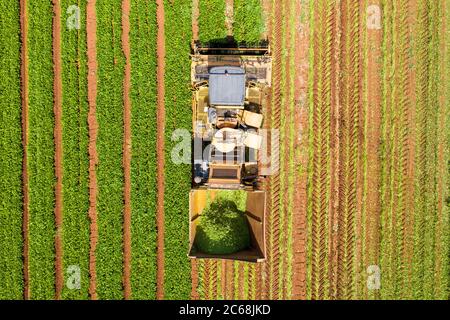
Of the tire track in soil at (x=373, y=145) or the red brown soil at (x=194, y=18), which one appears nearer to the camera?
the tire track in soil at (x=373, y=145)

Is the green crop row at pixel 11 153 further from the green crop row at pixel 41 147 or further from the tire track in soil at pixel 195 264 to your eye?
the tire track in soil at pixel 195 264

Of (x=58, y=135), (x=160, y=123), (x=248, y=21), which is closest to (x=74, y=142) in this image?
(x=58, y=135)

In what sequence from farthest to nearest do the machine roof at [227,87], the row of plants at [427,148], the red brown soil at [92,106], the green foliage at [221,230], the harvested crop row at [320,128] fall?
1. the red brown soil at [92,106]
2. the harvested crop row at [320,128]
3. the row of plants at [427,148]
4. the green foliage at [221,230]
5. the machine roof at [227,87]

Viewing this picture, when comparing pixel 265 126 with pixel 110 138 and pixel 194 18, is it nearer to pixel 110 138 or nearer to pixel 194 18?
pixel 194 18

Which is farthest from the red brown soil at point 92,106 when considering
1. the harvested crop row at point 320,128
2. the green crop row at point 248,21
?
the harvested crop row at point 320,128

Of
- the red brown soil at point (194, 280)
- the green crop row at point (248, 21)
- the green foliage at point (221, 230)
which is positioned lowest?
the red brown soil at point (194, 280)

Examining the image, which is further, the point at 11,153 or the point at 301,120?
the point at 11,153

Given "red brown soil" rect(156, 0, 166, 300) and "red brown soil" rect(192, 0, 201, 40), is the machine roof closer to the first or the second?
"red brown soil" rect(156, 0, 166, 300)

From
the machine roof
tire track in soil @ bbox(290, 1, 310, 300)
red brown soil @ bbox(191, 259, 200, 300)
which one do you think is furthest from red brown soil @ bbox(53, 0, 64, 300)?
tire track in soil @ bbox(290, 1, 310, 300)
